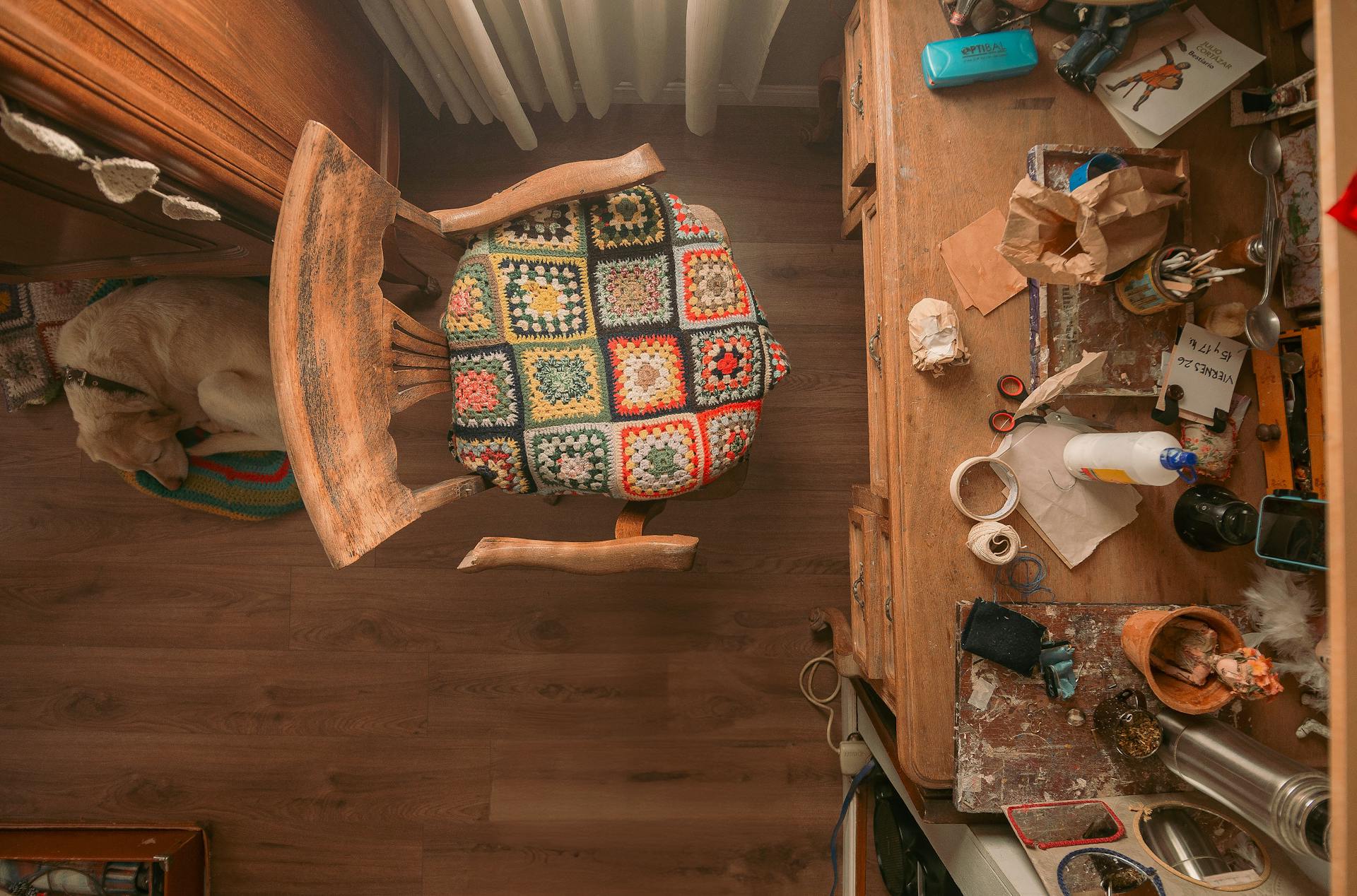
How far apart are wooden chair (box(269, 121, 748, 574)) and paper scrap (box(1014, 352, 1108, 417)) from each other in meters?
0.52

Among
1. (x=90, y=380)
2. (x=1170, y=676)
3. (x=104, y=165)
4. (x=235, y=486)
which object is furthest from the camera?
(x=235, y=486)

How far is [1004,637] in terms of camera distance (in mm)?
872

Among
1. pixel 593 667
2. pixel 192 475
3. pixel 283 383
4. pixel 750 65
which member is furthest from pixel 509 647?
pixel 750 65

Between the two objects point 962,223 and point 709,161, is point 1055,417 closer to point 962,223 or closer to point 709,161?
point 962,223

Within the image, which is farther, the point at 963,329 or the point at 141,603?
the point at 141,603

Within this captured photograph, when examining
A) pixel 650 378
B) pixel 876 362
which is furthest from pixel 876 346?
pixel 650 378

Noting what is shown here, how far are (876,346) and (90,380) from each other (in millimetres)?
1491

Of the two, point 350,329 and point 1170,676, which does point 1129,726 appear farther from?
point 350,329

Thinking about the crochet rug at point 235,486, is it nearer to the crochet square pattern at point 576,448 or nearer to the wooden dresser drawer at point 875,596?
the crochet square pattern at point 576,448

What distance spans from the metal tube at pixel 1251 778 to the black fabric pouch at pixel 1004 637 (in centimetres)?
23

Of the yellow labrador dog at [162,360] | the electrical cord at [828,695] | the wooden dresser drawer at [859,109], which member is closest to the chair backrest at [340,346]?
the yellow labrador dog at [162,360]

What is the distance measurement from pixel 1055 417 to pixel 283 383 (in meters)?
1.02

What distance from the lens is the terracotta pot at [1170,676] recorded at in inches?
33.0

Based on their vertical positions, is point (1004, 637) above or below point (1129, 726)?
above
